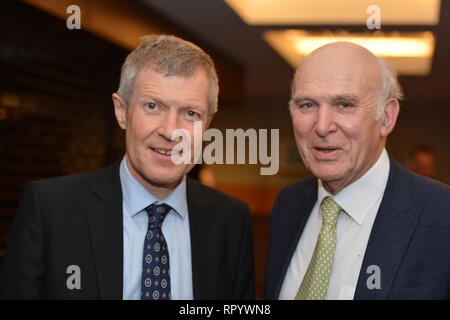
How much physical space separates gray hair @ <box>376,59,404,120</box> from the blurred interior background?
7cm

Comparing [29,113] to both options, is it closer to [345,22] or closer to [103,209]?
[103,209]

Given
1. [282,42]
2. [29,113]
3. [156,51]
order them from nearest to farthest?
[156,51] → [29,113] → [282,42]

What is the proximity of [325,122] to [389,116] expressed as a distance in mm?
223

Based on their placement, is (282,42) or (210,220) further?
(282,42)

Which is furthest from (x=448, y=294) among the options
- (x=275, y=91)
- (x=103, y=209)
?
(x=275, y=91)

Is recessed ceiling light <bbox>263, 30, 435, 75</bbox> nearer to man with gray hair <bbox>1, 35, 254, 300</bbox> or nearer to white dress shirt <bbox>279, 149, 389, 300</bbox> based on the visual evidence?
white dress shirt <bbox>279, 149, 389, 300</bbox>

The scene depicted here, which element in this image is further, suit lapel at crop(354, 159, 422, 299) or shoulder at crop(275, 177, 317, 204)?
shoulder at crop(275, 177, 317, 204)

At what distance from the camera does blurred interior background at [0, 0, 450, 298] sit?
173 cm

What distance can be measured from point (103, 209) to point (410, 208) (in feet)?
2.83

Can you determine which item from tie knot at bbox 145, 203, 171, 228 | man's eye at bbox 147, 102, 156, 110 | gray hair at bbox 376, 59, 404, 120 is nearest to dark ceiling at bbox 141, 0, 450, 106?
gray hair at bbox 376, 59, 404, 120

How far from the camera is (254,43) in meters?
2.23

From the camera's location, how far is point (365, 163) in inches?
58.2

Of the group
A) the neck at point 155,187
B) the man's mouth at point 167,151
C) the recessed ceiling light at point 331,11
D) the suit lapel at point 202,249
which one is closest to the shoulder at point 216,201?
the suit lapel at point 202,249

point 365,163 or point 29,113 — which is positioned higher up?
point 29,113
